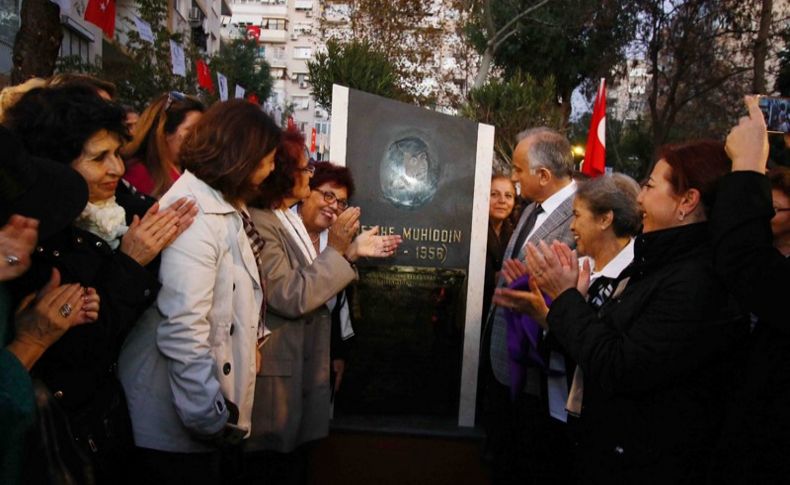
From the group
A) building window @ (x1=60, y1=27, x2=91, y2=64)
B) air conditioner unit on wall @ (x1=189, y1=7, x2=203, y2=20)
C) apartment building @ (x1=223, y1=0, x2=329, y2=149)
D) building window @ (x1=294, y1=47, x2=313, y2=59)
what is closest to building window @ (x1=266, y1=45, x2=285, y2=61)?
apartment building @ (x1=223, y1=0, x2=329, y2=149)

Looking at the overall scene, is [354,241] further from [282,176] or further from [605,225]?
[605,225]

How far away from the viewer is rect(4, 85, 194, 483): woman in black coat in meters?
2.03

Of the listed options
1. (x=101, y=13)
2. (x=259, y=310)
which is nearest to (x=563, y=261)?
(x=259, y=310)

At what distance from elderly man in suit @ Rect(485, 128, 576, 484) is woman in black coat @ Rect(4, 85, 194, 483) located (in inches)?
71.8

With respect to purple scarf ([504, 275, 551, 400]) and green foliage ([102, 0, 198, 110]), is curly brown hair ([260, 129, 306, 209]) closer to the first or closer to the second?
purple scarf ([504, 275, 551, 400])

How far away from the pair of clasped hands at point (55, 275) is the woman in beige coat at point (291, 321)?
0.58 meters

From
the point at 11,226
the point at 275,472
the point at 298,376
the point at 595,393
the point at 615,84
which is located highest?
the point at 615,84

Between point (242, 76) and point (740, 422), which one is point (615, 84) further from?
point (740, 422)

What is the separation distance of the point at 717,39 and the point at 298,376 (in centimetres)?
2149

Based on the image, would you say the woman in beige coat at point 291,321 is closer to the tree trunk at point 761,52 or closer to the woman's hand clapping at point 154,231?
the woman's hand clapping at point 154,231

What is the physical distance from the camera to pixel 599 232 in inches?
125

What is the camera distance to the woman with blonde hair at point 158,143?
145 inches

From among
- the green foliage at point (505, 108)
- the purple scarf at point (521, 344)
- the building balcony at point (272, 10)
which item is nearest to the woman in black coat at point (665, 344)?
the purple scarf at point (521, 344)

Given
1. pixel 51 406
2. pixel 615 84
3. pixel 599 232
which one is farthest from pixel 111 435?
pixel 615 84
